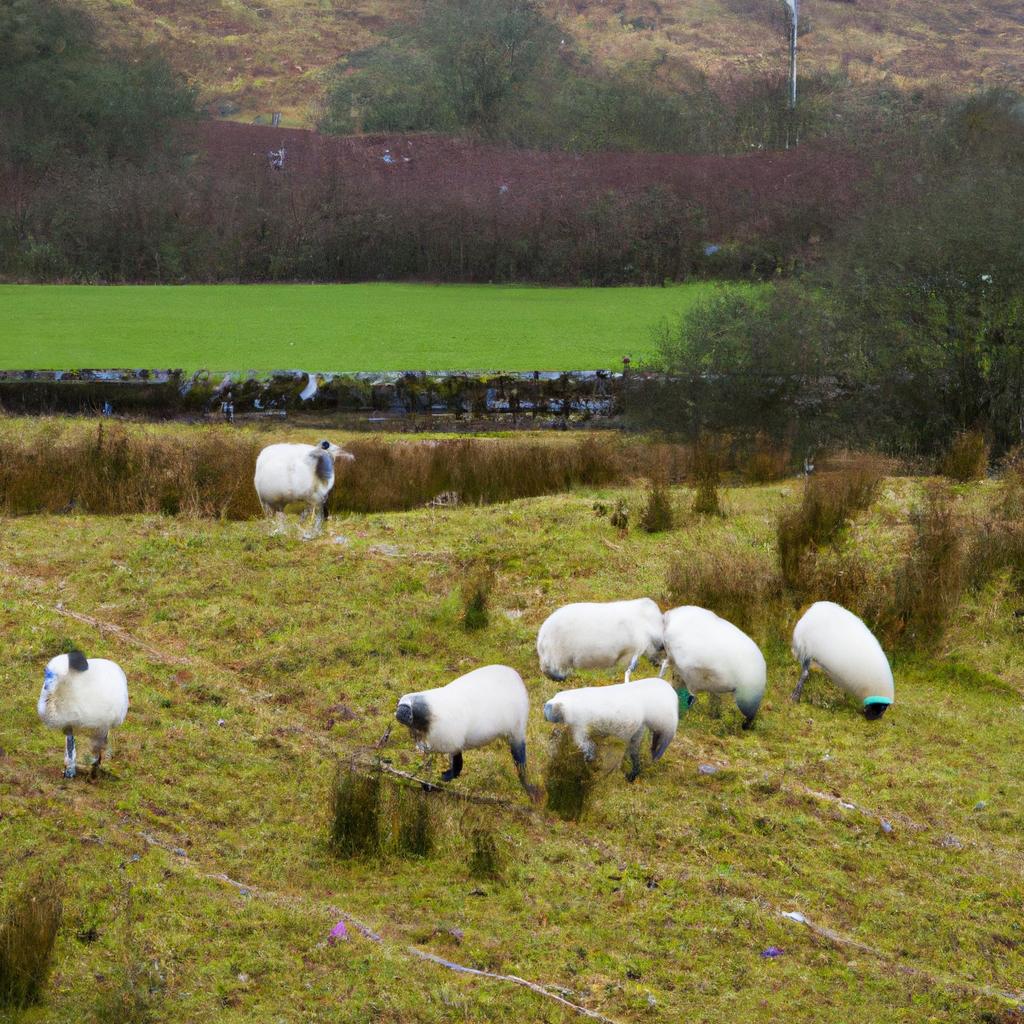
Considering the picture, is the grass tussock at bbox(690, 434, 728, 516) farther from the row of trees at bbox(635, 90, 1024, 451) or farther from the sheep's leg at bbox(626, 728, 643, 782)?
the sheep's leg at bbox(626, 728, 643, 782)

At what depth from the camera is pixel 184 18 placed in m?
56.3

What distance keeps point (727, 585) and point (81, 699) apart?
3510mm

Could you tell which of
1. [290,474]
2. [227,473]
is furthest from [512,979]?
[227,473]

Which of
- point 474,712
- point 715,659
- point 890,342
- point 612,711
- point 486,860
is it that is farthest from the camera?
point 890,342

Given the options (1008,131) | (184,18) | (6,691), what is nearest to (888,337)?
(6,691)

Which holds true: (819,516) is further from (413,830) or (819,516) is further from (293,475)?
(413,830)

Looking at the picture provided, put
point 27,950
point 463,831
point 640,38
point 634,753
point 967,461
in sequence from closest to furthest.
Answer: point 27,950 → point 463,831 → point 634,753 → point 967,461 → point 640,38

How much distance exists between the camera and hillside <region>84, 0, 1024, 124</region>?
5172 centimetres

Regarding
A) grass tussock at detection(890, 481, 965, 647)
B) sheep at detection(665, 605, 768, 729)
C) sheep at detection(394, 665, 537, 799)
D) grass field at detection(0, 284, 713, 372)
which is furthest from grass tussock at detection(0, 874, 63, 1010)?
grass field at detection(0, 284, 713, 372)

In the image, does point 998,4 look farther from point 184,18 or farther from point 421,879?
point 421,879

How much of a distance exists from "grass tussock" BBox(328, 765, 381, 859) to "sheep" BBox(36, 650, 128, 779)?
880 millimetres

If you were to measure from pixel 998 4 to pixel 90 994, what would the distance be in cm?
7153

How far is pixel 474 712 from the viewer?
452cm

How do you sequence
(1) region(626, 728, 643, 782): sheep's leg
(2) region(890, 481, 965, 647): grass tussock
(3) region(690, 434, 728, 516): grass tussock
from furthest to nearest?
(3) region(690, 434, 728, 516): grass tussock, (2) region(890, 481, 965, 647): grass tussock, (1) region(626, 728, 643, 782): sheep's leg
